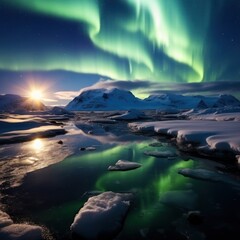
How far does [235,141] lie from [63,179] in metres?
9.12

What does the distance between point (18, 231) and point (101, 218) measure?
7.09ft

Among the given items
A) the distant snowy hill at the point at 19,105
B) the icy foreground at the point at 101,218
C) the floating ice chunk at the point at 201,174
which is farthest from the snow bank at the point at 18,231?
the distant snowy hill at the point at 19,105

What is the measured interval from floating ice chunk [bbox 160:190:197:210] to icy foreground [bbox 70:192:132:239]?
4.81 feet

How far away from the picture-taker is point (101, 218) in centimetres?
664

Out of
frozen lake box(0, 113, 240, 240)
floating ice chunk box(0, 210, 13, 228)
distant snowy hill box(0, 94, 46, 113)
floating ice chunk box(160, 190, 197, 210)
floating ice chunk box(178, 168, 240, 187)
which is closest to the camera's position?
floating ice chunk box(0, 210, 13, 228)

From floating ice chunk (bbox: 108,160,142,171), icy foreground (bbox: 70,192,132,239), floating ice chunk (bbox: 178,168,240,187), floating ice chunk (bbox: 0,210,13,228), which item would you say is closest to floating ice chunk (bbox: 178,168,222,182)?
floating ice chunk (bbox: 178,168,240,187)

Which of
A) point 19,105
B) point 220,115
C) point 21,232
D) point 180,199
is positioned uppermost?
point 19,105

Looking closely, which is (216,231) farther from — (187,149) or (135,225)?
(187,149)

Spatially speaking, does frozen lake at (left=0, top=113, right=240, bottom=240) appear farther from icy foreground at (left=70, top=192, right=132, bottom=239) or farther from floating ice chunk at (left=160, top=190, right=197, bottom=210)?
icy foreground at (left=70, top=192, right=132, bottom=239)

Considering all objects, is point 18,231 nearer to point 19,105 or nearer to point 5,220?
point 5,220

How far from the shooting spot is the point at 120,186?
9.77m

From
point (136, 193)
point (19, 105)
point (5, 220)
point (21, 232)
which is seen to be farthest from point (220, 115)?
point (19, 105)

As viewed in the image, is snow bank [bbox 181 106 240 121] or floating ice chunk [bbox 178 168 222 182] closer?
floating ice chunk [bbox 178 168 222 182]

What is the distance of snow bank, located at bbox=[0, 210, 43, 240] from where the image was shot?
19.2ft
